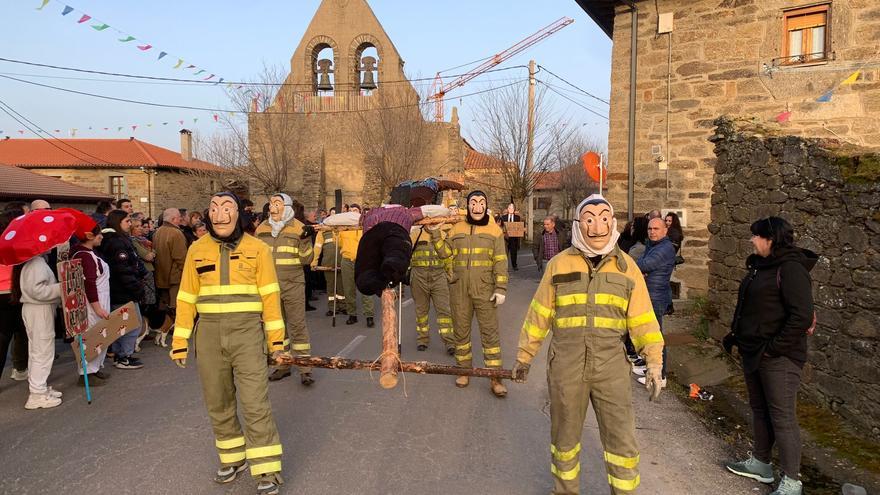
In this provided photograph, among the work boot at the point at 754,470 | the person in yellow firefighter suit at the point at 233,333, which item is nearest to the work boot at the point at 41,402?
the person in yellow firefighter suit at the point at 233,333

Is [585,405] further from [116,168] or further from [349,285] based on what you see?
[116,168]

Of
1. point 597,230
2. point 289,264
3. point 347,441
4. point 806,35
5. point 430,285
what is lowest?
point 347,441

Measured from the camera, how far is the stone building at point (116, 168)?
37.3m

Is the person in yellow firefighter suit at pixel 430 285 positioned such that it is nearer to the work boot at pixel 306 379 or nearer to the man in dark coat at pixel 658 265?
the work boot at pixel 306 379

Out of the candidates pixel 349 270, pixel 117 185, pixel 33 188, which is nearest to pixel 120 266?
pixel 349 270

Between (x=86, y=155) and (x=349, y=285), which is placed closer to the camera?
(x=349, y=285)

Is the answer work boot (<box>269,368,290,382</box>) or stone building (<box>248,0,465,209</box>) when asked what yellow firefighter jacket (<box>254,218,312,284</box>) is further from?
stone building (<box>248,0,465,209</box>)

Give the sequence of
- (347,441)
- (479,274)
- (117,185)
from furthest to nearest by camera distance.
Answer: (117,185) → (479,274) → (347,441)

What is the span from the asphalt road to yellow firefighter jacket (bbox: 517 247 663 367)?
119 centimetres

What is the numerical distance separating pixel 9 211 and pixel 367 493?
5.77 meters

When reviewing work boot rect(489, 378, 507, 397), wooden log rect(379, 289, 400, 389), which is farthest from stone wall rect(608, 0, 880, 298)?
wooden log rect(379, 289, 400, 389)

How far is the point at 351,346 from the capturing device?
25.5 feet

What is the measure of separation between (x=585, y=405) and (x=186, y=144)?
44.5 metres

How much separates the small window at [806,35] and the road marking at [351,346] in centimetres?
915
